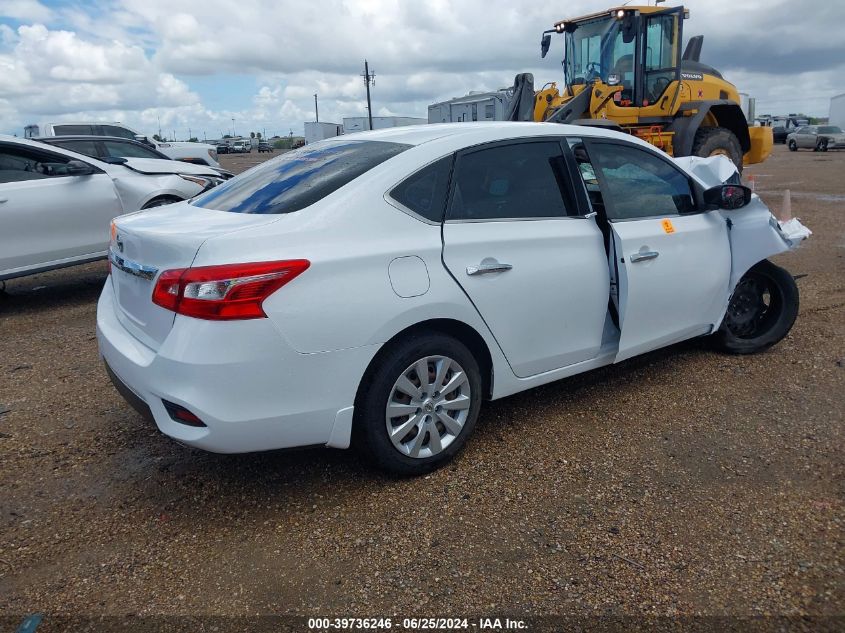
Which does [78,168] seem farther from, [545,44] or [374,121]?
[374,121]

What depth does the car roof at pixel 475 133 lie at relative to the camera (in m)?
3.43

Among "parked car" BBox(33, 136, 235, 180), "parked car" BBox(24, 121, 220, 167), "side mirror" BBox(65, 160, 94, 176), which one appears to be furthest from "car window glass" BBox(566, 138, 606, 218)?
"parked car" BBox(24, 121, 220, 167)

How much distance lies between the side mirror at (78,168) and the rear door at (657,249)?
542cm

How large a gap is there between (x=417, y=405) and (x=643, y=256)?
1.64 meters

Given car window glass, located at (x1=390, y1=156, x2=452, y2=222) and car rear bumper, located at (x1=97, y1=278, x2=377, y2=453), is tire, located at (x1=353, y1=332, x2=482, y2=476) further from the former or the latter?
car window glass, located at (x1=390, y1=156, x2=452, y2=222)

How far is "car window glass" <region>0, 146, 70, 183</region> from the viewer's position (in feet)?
21.5

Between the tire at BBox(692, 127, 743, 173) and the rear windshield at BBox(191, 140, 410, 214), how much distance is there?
9.20m

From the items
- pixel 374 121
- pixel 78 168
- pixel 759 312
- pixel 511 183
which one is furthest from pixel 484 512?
pixel 374 121

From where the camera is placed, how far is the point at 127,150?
9789 mm

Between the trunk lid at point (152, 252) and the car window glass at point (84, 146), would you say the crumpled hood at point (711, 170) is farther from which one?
the car window glass at point (84, 146)

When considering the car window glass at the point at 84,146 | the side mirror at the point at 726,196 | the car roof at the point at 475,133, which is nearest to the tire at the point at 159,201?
the car window glass at the point at 84,146

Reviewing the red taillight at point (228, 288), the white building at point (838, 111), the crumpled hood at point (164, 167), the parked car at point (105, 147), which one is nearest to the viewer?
the red taillight at point (228, 288)

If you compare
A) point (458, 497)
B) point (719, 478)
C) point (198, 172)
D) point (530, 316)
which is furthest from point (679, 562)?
point (198, 172)

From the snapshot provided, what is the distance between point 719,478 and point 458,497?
126cm
